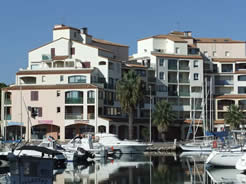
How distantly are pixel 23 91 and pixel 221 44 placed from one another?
51.3 m

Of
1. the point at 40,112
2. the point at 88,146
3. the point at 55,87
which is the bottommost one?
the point at 88,146

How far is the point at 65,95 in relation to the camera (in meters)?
103

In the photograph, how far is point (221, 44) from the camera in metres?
134

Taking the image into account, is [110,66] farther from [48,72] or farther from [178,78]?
[178,78]

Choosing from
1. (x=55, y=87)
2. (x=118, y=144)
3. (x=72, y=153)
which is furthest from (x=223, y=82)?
(x=72, y=153)

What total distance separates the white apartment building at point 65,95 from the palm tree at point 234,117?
2193cm

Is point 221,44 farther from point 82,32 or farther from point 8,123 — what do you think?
point 8,123

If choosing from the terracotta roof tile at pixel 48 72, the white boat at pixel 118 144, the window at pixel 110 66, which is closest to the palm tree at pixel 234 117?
the window at pixel 110 66

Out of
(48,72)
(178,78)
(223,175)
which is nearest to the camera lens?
(223,175)

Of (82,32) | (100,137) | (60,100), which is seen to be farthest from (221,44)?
(100,137)

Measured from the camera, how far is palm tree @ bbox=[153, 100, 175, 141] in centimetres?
10508

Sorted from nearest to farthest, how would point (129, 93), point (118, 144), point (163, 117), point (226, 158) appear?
1. point (226, 158)
2. point (118, 144)
3. point (129, 93)
4. point (163, 117)

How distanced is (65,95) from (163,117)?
18.2 metres

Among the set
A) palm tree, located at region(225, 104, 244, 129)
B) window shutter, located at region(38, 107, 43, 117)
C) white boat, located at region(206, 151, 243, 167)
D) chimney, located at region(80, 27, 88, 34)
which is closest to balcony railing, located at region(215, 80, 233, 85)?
palm tree, located at region(225, 104, 244, 129)
